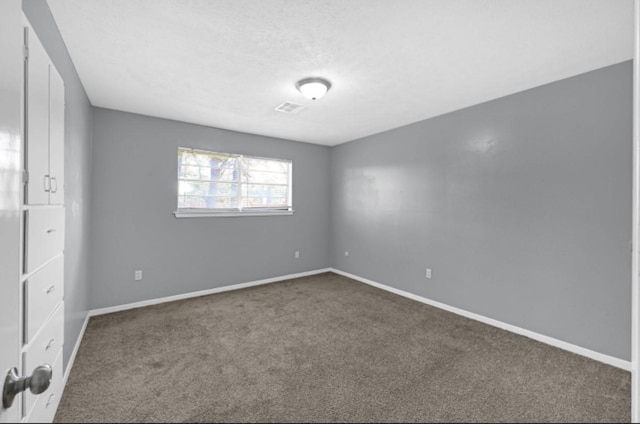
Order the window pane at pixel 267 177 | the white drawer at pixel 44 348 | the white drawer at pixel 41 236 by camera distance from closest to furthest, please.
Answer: the white drawer at pixel 44 348
the white drawer at pixel 41 236
the window pane at pixel 267 177

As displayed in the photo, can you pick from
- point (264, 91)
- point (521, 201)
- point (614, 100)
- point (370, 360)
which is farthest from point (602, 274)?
point (264, 91)

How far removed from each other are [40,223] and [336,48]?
6.67 feet

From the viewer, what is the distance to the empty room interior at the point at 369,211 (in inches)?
57.1

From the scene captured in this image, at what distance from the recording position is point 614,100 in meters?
2.29

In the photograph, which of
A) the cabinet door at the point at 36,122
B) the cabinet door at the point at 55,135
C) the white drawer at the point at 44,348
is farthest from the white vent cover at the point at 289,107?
the white drawer at the point at 44,348

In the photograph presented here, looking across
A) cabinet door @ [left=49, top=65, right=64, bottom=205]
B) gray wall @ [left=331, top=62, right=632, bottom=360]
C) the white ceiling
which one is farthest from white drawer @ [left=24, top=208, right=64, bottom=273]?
gray wall @ [left=331, top=62, right=632, bottom=360]

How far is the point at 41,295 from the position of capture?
1.12m

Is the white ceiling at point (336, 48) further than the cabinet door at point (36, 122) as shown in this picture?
Yes

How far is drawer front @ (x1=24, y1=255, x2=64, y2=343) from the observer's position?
0.98 m

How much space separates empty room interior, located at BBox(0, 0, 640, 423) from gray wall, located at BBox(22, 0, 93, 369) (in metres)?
0.04

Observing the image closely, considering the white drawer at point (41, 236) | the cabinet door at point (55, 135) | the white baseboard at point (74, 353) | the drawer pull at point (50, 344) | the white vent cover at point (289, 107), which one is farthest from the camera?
the white vent cover at point (289, 107)

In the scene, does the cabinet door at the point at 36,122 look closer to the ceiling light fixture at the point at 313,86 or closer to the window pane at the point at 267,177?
the ceiling light fixture at the point at 313,86

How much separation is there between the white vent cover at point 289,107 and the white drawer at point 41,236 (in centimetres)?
236

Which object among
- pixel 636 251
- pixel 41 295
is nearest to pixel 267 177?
pixel 41 295
